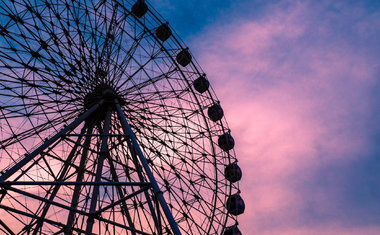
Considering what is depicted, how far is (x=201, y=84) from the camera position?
70.1 feet

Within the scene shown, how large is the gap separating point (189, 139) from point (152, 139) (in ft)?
7.83

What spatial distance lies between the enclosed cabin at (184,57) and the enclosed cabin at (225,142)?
5218 millimetres

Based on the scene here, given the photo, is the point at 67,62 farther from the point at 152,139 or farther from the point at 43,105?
the point at 152,139

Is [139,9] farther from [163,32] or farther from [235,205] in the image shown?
[235,205]

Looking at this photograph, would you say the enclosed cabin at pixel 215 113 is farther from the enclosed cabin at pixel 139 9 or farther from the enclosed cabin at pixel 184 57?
the enclosed cabin at pixel 139 9

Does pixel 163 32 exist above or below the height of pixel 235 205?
above

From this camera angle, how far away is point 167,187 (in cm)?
1881

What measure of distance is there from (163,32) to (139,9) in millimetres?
1864

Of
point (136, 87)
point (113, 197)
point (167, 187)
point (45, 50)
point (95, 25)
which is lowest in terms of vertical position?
point (113, 197)

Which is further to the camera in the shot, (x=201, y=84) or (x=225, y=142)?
(x=225, y=142)

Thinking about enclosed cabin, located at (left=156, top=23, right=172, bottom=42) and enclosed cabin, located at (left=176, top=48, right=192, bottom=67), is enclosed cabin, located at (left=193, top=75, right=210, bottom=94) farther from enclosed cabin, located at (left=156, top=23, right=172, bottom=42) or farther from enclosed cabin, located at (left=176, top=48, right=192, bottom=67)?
enclosed cabin, located at (left=156, top=23, right=172, bottom=42)

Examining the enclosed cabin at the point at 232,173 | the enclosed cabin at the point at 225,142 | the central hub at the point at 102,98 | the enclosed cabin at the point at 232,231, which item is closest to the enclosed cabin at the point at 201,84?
the enclosed cabin at the point at 225,142

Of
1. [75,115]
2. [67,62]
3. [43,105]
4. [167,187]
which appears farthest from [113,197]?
[67,62]

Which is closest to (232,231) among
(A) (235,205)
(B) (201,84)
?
(A) (235,205)
